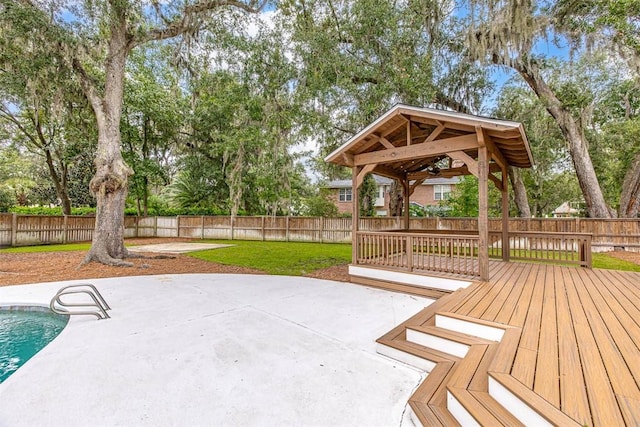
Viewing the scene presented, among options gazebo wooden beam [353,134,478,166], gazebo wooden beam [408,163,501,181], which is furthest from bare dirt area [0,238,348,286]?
gazebo wooden beam [408,163,501,181]

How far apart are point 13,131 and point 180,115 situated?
8146 millimetres

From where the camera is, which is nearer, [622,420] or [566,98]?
[622,420]

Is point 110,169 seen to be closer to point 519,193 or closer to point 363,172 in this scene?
point 363,172

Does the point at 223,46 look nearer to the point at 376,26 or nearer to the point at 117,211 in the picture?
the point at 376,26

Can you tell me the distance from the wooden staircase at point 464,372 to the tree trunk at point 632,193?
13.6 metres

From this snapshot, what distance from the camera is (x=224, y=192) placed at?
1806 centimetres

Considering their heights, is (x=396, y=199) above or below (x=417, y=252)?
above

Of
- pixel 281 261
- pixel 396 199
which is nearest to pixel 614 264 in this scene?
pixel 396 199

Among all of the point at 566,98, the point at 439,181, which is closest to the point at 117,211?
the point at 566,98

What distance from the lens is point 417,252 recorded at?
20.0 feet

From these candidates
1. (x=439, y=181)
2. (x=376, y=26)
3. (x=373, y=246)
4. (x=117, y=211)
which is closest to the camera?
(x=373, y=246)

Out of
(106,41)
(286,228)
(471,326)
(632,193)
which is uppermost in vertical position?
(106,41)

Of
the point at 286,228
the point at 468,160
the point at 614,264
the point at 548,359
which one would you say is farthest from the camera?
the point at 286,228

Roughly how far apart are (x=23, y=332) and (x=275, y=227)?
11683 millimetres
